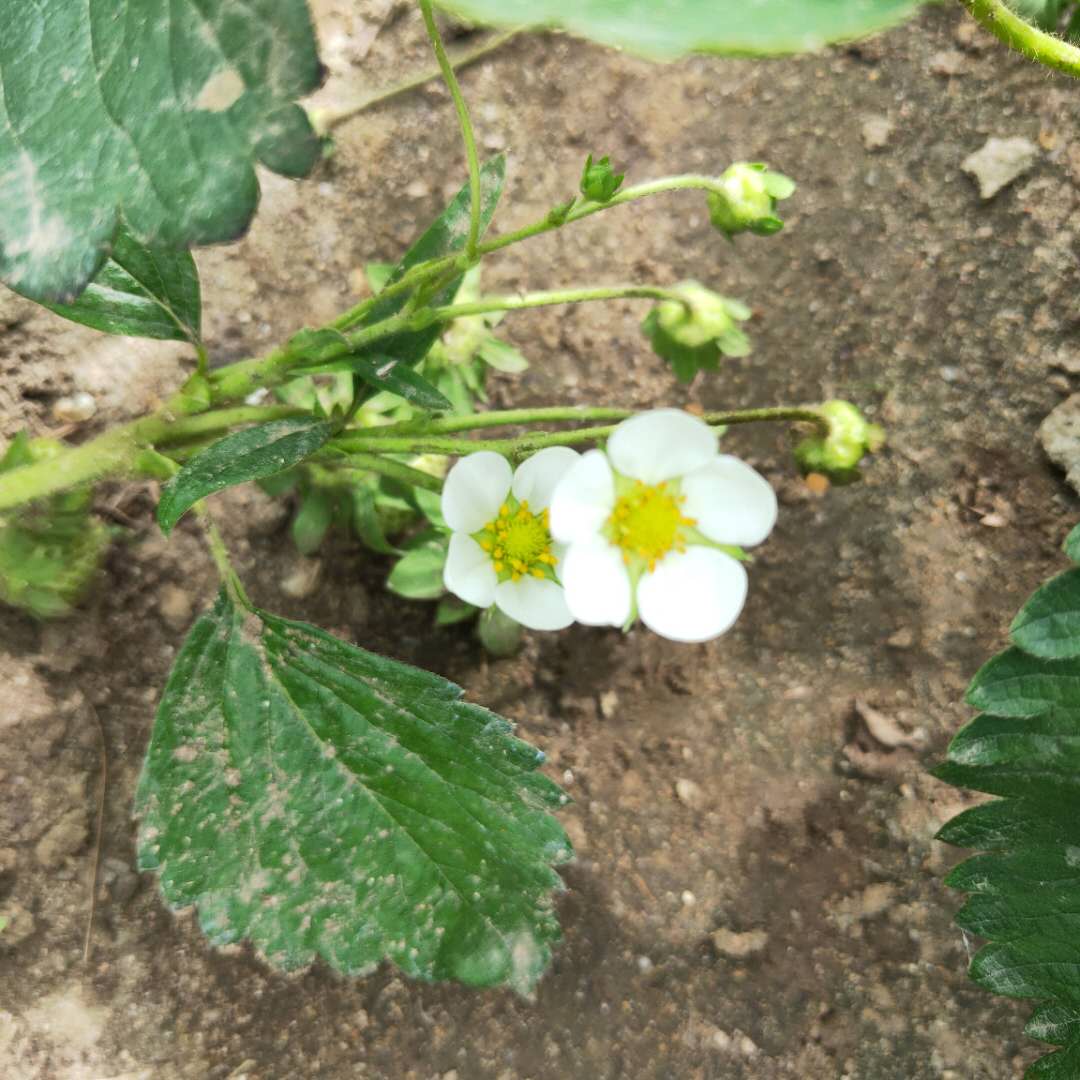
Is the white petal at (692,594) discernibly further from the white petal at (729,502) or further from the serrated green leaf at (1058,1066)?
the serrated green leaf at (1058,1066)

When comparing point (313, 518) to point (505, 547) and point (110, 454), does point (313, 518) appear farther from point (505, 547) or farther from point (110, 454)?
point (505, 547)

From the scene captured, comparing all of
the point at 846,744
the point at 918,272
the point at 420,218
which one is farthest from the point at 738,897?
the point at 420,218

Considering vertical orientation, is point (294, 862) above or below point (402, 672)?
below

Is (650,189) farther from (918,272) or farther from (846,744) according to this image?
(846,744)

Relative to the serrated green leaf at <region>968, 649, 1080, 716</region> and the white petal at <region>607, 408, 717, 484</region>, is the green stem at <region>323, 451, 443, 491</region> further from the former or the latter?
the serrated green leaf at <region>968, 649, 1080, 716</region>

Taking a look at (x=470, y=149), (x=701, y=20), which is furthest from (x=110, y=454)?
(x=701, y=20)

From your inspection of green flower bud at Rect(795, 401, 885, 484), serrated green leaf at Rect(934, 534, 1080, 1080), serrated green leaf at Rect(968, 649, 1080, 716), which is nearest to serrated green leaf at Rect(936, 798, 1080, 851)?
serrated green leaf at Rect(934, 534, 1080, 1080)
